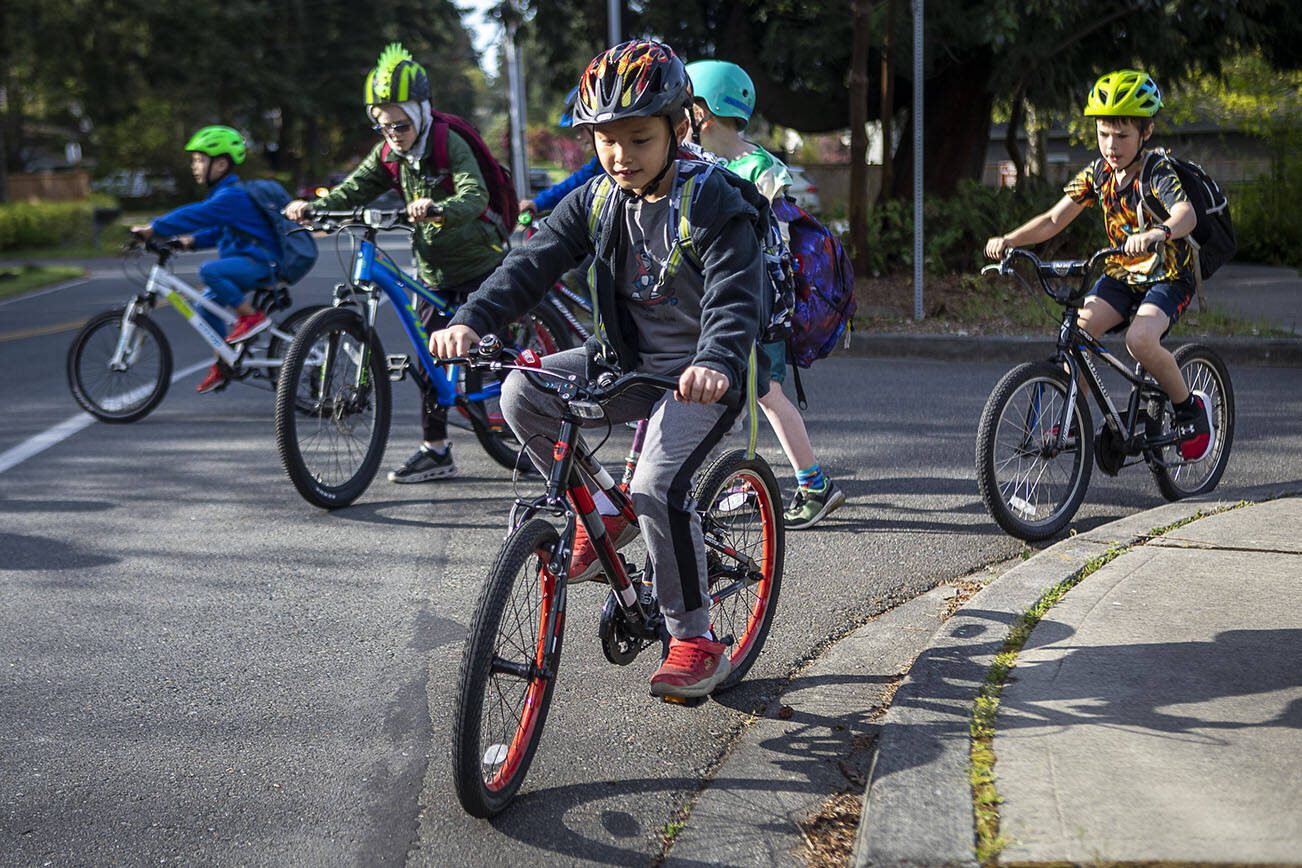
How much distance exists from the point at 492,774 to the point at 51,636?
2327 millimetres

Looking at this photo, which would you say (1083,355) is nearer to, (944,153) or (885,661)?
(885,661)

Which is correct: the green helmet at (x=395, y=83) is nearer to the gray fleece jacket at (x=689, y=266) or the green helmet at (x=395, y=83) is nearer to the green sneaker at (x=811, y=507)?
the green sneaker at (x=811, y=507)

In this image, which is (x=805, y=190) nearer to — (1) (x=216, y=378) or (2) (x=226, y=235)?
(2) (x=226, y=235)

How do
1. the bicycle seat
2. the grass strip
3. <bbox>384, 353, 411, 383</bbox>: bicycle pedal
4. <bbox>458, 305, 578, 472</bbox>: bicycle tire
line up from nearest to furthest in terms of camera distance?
the grass strip, <bbox>384, 353, 411, 383</bbox>: bicycle pedal, <bbox>458, 305, 578, 472</bbox>: bicycle tire, the bicycle seat

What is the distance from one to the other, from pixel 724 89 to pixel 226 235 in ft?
14.5

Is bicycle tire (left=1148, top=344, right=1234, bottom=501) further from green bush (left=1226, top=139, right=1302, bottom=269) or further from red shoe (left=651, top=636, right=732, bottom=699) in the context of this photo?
green bush (left=1226, top=139, right=1302, bottom=269)

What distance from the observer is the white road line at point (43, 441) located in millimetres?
7836

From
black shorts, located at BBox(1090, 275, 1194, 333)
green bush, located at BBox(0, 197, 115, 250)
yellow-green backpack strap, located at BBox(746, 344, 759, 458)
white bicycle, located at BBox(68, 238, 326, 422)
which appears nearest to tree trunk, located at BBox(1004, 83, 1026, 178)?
white bicycle, located at BBox(68, 238, 326, 422)

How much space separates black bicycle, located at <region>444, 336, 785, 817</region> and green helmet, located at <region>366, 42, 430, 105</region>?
331cm

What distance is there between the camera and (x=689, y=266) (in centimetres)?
373

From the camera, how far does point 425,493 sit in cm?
684

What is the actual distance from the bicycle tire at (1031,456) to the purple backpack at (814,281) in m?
0.71

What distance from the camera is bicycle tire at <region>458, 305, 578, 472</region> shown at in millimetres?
7016

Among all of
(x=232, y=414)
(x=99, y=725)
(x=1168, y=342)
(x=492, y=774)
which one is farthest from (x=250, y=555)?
(x=1168, y=342)
